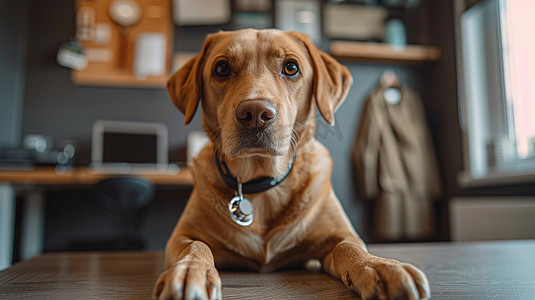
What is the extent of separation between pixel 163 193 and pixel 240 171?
271 cm

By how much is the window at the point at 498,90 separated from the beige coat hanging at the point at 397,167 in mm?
342

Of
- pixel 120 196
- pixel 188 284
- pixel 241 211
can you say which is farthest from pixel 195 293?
pixel 120 196

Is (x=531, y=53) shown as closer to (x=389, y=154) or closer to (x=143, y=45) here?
(x=389, y=154)

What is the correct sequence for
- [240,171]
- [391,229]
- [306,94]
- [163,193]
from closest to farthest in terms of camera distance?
[240,171]
[306,94]
[391,229]
[163,193]

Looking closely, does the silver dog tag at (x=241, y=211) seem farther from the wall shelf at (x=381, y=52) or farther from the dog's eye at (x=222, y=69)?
the wall shelf at (x=381, y=52)

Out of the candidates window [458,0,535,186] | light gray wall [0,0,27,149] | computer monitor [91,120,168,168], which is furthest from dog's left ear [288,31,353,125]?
light gray wall [0,0,27,149]

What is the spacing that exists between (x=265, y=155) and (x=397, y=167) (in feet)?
9.10

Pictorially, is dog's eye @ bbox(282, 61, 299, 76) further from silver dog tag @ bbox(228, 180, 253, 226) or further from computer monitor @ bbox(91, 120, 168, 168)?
computer monitor @ bbox(91, 120, 168, 168)

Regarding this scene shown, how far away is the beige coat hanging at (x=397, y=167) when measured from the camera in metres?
3.44

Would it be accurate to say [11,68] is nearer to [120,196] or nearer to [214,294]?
[120,196]

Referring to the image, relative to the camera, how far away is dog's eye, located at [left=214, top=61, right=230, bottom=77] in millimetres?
1114

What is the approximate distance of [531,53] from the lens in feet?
9.46

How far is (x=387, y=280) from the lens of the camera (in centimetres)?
66

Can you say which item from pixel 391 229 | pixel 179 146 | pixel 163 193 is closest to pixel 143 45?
pixel 179 146
